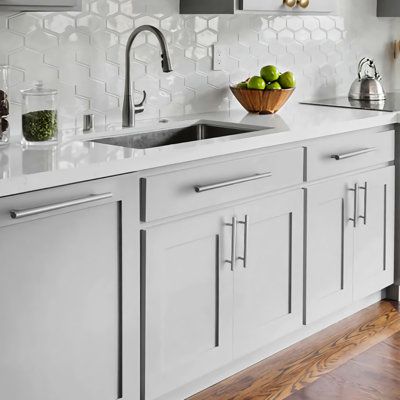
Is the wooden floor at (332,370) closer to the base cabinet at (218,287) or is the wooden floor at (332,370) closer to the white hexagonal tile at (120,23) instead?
the base cabinet at (218,287)

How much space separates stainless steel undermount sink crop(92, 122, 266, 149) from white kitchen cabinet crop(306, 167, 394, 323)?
1.29ft

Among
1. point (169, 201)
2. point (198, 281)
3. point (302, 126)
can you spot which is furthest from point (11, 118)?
point (302, 126)

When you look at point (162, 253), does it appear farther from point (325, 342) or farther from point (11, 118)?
point (325, 342)

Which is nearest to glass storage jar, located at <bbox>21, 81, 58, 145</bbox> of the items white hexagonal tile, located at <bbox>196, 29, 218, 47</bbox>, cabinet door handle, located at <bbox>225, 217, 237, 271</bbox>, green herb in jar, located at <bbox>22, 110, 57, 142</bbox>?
green herb in jar, located at <bbox>22, 110, 57, 142</bbox>

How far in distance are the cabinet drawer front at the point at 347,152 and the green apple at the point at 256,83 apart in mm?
417

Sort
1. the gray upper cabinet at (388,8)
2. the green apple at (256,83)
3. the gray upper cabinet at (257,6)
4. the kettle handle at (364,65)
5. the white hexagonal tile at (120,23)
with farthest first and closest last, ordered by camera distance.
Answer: the gray upper cabinet at (388,8) < the kettle handle at (364,65) < the green apple at (256,83) < the gray upper cabinet at (257,6) < the white hexagonal tile at (120,23)

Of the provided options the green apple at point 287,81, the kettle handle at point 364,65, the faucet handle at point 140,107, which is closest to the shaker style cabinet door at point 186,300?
the faucet handle at point 140,107

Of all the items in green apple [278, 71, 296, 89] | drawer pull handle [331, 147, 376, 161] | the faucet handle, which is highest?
green apple [278, 71, 296, 89]

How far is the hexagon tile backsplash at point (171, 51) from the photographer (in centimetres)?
284

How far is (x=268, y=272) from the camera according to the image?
298cm

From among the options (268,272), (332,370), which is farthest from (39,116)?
(332,370)

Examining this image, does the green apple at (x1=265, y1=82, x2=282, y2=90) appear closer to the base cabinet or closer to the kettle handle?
the base cabinet

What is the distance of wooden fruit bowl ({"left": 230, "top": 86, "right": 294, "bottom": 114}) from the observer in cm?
339

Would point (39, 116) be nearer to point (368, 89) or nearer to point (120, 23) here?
point (120, 23)
